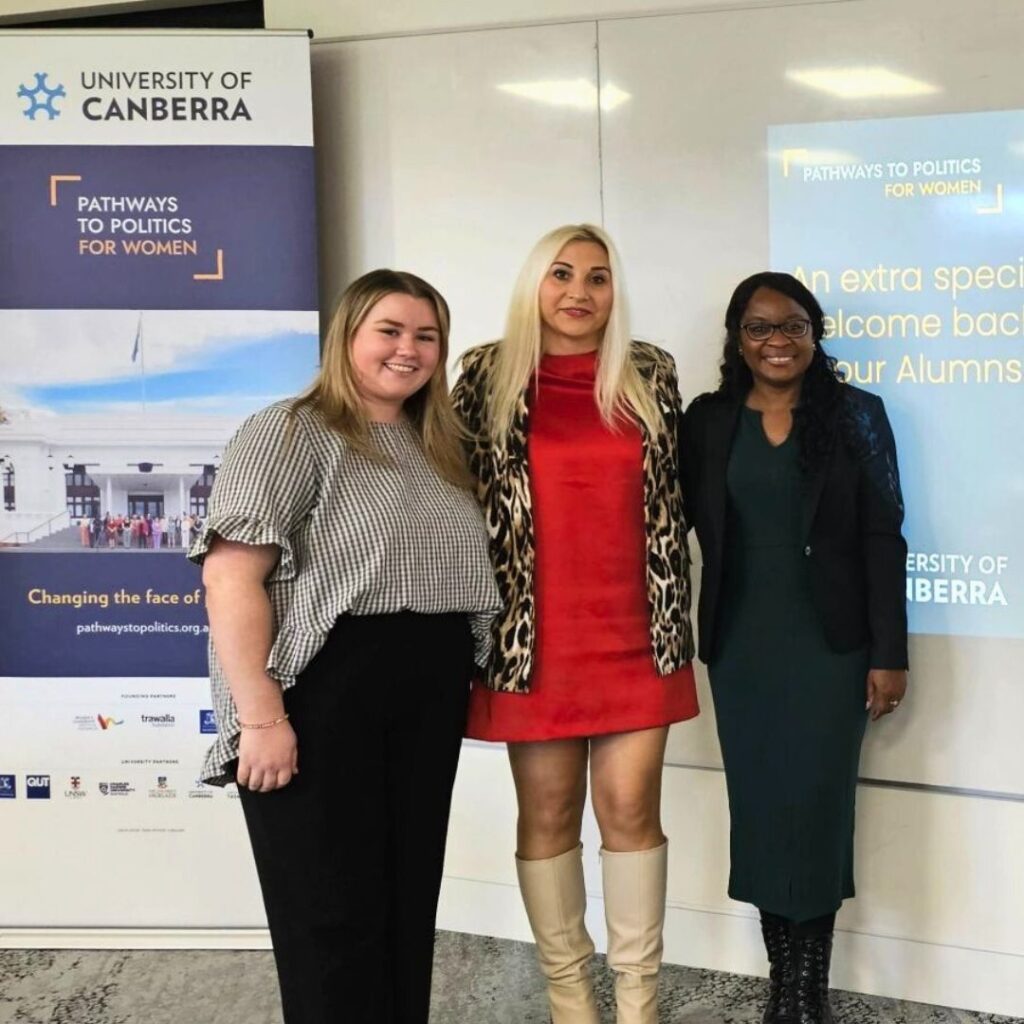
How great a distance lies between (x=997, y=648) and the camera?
96.1 inches

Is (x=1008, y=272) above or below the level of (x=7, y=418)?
above

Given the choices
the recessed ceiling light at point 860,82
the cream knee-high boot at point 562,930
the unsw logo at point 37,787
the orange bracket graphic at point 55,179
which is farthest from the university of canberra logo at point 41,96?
the cream knee-high boot at point 562,930

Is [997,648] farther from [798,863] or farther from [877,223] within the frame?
[877,223]

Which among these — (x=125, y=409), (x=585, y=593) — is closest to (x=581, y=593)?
(x=585, y=593)

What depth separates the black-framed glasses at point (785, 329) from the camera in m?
2.09

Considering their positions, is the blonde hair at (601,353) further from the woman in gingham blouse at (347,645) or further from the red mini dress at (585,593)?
the woman in gingham blouse at (347,645)

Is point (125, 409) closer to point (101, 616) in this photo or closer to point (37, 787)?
point (101, 616)

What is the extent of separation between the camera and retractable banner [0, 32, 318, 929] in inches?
104

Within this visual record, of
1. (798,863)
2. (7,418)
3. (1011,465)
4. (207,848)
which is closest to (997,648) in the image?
(1011,465)

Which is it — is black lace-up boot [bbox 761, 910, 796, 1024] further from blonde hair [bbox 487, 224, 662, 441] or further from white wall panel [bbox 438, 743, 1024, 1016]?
blonde hair [bbox 487, 224, 662, 441]

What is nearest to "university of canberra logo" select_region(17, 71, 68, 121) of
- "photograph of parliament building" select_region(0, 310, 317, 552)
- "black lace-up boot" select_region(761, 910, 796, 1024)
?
"photograph of parliament building" select_region(0, 310, 317, 552)

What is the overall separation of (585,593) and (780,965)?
3.17 ft

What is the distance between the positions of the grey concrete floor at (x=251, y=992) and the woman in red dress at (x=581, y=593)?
1.66 feet

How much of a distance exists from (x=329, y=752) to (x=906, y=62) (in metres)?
1.98
